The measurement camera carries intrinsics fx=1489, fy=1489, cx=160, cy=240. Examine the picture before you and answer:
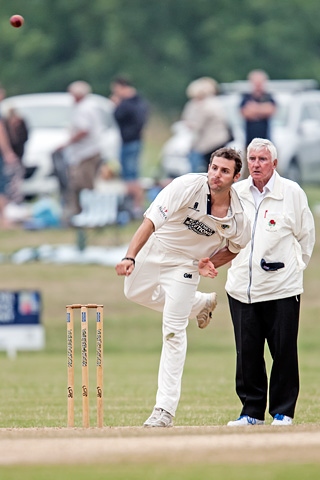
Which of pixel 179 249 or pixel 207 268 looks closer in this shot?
pixel 207 268

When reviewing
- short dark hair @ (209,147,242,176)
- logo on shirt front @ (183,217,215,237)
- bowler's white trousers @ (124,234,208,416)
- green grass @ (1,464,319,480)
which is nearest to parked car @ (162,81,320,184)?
bowler's white trousers @ (124,234,208,416)

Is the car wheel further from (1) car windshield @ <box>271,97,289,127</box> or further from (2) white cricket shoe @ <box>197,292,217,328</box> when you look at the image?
(2) white cricket shoe @ <box>197,292,217,328</box>

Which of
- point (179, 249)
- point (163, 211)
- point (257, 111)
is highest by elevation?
point (257, 111)

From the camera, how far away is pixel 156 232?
11.0 metres

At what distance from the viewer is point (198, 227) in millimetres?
10734

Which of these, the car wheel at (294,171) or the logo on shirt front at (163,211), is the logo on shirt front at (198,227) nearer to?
the logo on shirt front at (163,211)

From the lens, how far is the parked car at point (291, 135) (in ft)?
99.1

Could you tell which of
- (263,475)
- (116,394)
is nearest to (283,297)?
(263,475)

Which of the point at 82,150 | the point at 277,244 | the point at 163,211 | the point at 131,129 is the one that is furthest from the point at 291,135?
the point at 163,211

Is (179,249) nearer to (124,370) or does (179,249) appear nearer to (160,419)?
(160,419)

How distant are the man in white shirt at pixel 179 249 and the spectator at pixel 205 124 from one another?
13565 mm

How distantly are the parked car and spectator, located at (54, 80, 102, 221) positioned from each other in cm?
330

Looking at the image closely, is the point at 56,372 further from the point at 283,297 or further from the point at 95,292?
the point at 283,297

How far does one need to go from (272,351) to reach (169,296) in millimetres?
920
